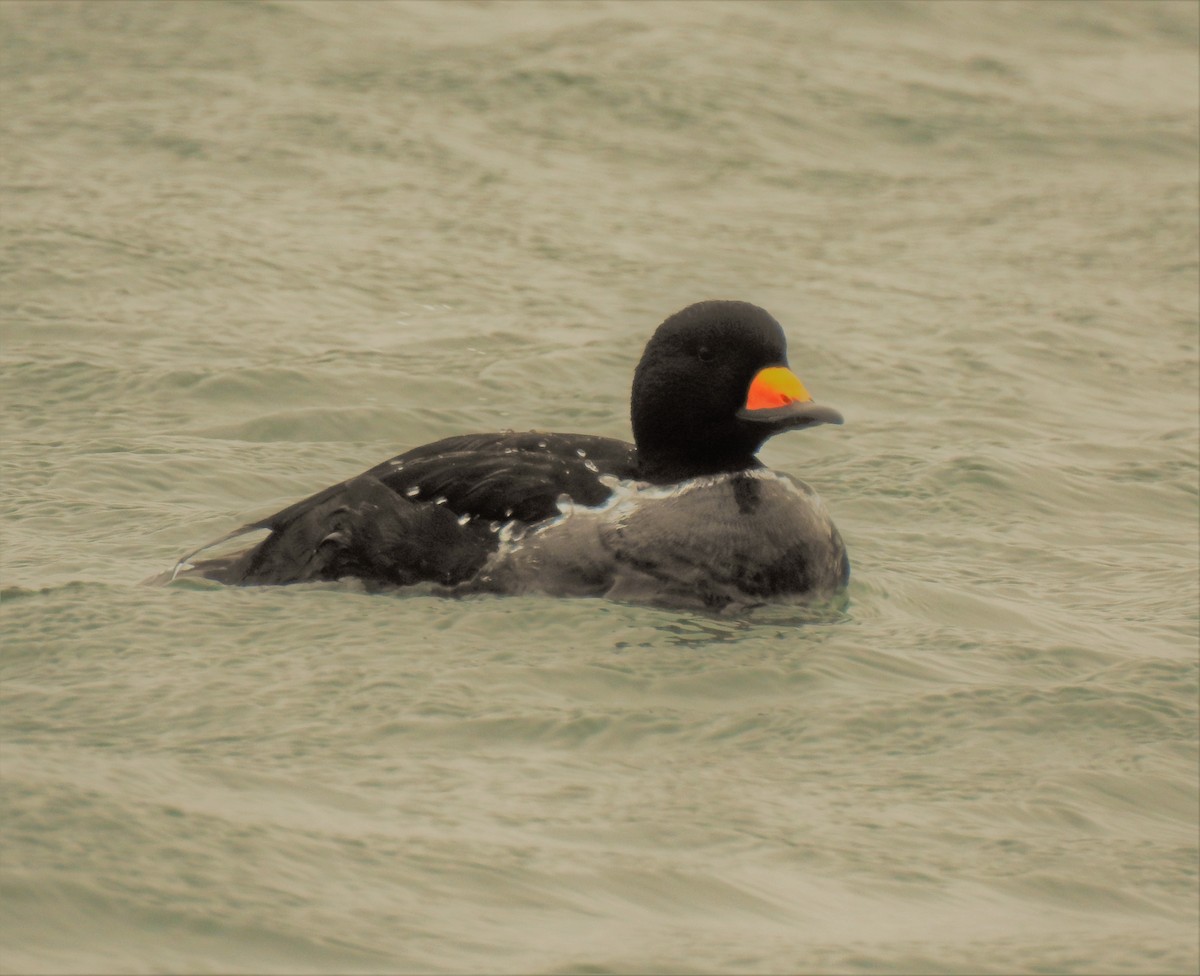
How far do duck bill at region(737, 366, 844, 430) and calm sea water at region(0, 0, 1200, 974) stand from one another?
626 millimetres

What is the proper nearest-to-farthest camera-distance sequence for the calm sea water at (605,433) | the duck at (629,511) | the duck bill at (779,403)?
the calm sea water at (605,433), the duck at (629,511), the duck bill at (779,403)

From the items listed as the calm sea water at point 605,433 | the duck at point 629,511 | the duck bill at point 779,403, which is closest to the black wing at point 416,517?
the duck at point 629,511

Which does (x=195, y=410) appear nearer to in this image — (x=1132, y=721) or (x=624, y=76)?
(x=1132, y=721)

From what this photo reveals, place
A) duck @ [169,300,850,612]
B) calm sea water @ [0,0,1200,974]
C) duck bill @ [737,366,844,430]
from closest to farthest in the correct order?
1. calm sea water @ [0,0,1200,974]
2. duck @ [169,300,850,612]
3. duck bill @ [737,366,844,430]

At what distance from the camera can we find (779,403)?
22.9ft

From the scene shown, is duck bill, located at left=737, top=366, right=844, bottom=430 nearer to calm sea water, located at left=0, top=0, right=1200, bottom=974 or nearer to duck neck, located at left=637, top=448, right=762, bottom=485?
duck neck, located at left=637, top=448, right=762, bottom=485

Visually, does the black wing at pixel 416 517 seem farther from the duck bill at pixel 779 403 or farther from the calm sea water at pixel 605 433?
the duck bill at pixel 779 403

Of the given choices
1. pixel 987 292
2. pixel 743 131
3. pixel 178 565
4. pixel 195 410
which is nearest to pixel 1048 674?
pixel 178 565

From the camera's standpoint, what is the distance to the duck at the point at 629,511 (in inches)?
264

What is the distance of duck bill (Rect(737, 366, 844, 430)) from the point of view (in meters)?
6.92

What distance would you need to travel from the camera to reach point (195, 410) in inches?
350

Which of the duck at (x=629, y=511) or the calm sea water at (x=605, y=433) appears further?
the duck at (x=629, y=511)

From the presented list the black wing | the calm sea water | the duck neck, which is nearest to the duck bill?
the duck neck

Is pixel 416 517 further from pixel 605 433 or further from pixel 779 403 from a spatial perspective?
pixel 605 433
